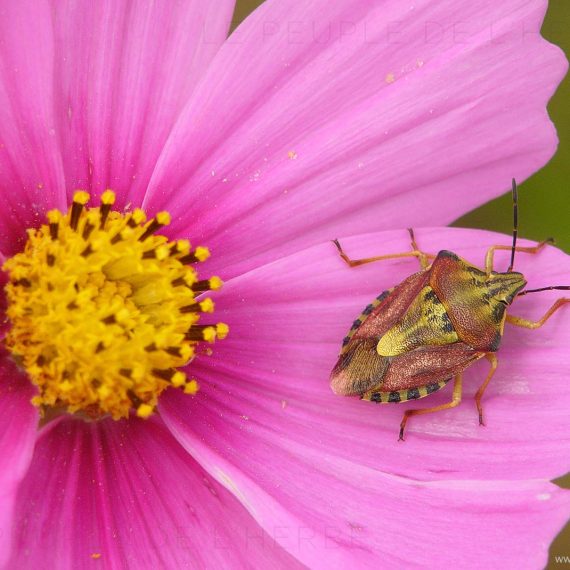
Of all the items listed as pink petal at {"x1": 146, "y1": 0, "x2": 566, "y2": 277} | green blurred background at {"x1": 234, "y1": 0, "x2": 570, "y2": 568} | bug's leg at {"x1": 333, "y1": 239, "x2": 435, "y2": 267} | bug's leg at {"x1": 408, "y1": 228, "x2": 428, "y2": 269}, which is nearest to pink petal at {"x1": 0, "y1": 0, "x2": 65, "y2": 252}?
pink petal at {"x1": 146, "y1": 0, "x2": 566, "y2": 277}

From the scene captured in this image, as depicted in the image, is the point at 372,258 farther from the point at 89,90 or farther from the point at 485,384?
the point at 89,90

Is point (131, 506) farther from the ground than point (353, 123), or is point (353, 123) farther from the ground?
point (353, 123)

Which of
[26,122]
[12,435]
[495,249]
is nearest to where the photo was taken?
[12,435]

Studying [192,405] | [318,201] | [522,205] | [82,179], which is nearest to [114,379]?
[192,405]

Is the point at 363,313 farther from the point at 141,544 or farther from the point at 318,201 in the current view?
the point at 141,544

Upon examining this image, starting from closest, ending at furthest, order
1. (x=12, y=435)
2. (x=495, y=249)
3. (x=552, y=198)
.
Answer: (x=12, y=435)
(x=495, y=249)
(x=552, y=198)

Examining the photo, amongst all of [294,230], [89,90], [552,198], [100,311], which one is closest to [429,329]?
[294,230]

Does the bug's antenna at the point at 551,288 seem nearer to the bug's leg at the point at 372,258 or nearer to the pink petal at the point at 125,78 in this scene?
the bug's leg at the point at 372,258

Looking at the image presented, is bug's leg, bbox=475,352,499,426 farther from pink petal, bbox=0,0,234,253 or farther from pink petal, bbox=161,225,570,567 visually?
pink petal, bbox=0,0,234,253
